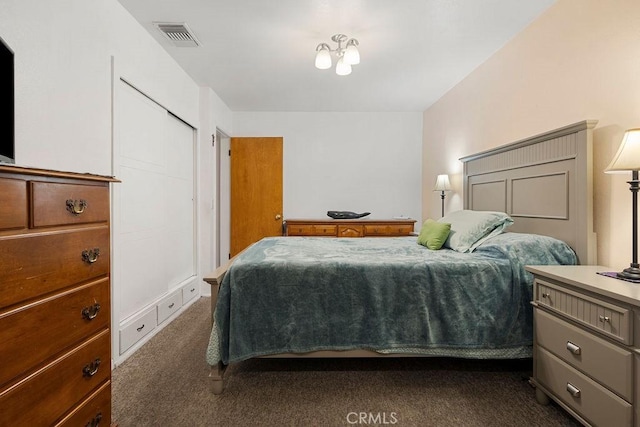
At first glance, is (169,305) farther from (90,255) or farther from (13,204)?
(13,204)

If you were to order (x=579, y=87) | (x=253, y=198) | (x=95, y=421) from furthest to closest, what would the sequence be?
(x=253, y=198)
(x=579, y=87)
(x=95, y=421)

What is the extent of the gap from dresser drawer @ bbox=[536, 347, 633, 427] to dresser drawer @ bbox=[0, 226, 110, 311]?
2.11 meters

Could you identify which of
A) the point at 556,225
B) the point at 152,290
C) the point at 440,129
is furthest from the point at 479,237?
the point at 152,290

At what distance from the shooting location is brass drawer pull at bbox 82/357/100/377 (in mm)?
1135

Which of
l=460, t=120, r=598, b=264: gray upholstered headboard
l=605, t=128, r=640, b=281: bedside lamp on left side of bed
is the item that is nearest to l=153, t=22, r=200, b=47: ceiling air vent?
l=460, t=120, r=598, b=264: gray upholstered headboard

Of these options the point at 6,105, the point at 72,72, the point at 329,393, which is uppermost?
the point at 72,72

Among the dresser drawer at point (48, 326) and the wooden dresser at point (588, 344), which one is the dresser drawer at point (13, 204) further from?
the wooden dresser at point (588, 344)

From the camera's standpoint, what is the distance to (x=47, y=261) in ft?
3.17

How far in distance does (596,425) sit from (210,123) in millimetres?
3894

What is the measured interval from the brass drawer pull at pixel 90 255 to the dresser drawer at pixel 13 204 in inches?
10.0

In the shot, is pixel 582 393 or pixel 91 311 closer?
pixel 91 311

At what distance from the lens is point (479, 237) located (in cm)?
220

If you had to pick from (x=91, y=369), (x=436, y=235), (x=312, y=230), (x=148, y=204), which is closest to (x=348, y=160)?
(x=312, y=230)

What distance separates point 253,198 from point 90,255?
3.14 meters
